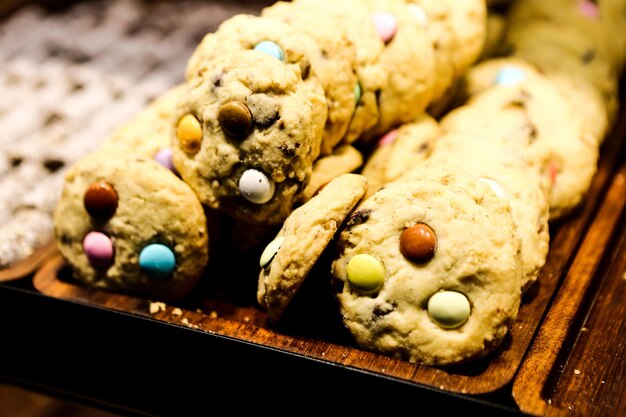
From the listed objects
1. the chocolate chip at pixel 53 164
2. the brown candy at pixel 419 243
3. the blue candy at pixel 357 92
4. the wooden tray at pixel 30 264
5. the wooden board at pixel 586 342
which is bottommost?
the wooden board at pixel 586 342

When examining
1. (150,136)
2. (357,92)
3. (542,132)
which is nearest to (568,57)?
(542,132)

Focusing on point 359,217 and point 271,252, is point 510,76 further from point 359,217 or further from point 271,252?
point 271,252

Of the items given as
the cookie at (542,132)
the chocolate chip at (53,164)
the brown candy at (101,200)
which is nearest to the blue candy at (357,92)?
the cookie at (542,132)

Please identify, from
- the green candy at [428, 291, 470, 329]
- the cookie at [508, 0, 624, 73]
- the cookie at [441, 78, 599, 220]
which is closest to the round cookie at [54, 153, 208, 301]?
the green candy at [428, 291, 470, 329]

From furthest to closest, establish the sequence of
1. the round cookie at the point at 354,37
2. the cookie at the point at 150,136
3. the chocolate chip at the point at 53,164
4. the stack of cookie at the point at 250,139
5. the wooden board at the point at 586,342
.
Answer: the chocolate chip at the point at 53,164, the cookie at the point at 150,136, the round cookie at the point at 354,37, the stack of cookie at the point at 250,139, the wooden board at the point at 586,342

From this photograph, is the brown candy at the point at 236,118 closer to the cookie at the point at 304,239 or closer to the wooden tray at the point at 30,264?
the cookie at the point at 304,239

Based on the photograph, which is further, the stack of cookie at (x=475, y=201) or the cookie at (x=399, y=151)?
the cookie at (x=399, y=151)

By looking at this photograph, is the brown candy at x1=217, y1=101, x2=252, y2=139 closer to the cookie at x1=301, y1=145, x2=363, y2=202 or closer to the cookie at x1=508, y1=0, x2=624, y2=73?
the cookie at x1=301, y1=145, x2=363, y2=202
